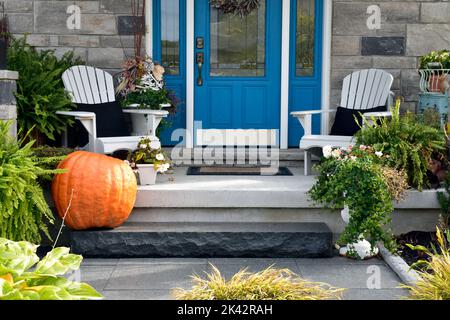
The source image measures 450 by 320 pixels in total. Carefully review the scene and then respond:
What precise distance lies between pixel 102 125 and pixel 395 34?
293 cm

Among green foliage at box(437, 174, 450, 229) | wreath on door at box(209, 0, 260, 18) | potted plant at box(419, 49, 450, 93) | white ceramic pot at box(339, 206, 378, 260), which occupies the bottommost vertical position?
white ceramic pot at box(339, 206, 378, 260)

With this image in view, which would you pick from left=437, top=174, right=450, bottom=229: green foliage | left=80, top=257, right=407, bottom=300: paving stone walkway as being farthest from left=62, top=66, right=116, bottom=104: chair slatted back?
left=437, top=174, right=450, bottom=229: green foliage

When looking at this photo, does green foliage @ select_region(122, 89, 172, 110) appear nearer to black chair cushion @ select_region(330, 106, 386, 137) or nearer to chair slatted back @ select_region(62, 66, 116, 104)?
chair slatted back @ select_region(62, 66, 116, 104)

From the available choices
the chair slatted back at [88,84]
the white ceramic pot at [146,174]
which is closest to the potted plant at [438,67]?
the white ceramic pot at [146,174]

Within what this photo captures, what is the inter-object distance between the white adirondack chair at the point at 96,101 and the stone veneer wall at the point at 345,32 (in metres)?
0.38

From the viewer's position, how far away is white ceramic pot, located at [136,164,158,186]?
5.44m

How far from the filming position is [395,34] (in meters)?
6.71

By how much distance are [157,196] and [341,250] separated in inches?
55.0

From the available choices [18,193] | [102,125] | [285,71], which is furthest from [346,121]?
[18,193]

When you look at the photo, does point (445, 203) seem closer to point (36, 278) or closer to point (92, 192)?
point (92, 192)

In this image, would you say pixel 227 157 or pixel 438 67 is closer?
pixel 438 67

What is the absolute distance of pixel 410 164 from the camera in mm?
5082

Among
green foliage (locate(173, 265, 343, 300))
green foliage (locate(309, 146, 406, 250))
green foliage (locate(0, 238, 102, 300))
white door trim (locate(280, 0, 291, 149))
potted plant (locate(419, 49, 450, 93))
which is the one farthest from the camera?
white door trim (locate(280, 0, 291, 149))

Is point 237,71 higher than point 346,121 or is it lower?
higher
